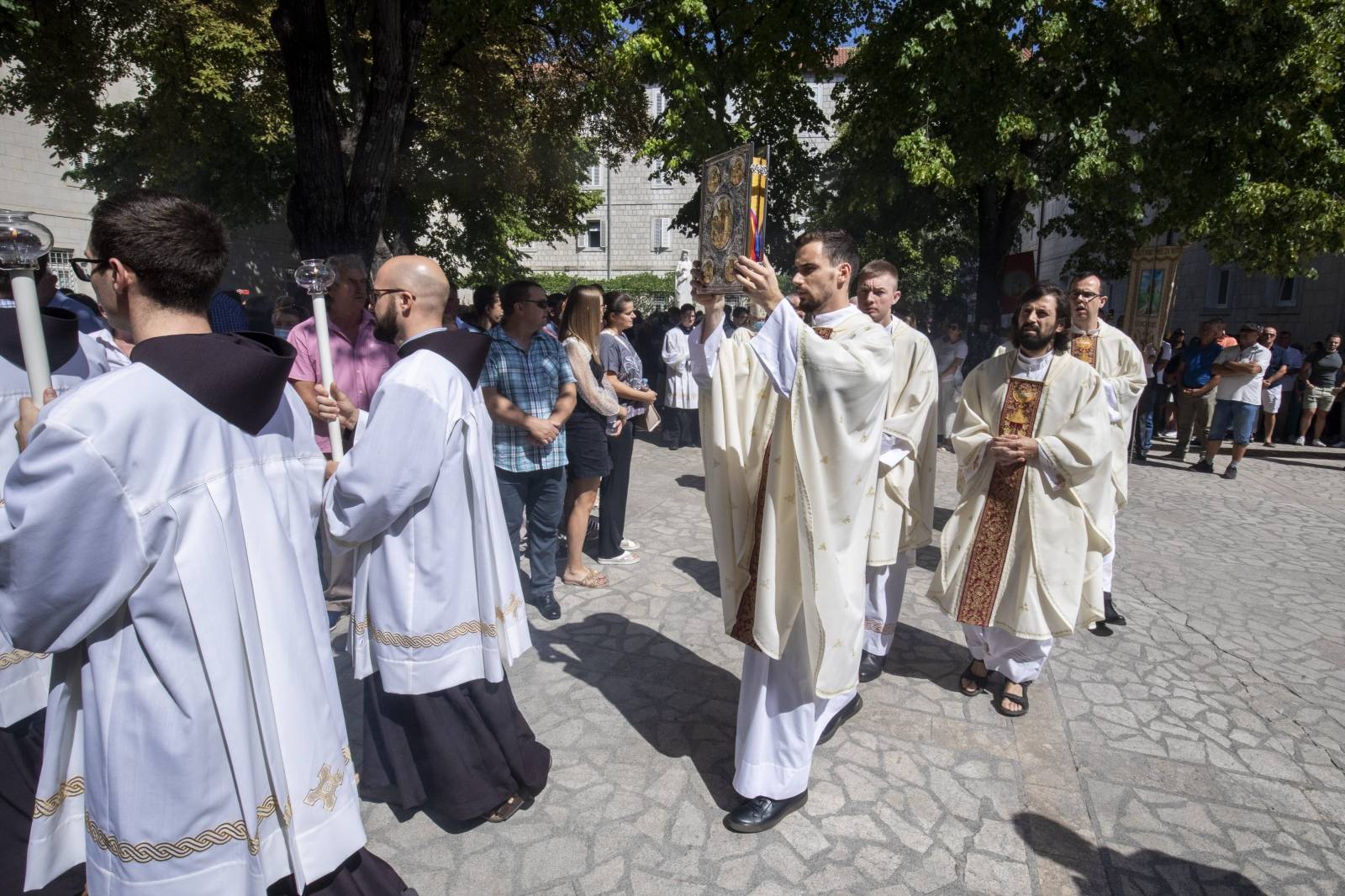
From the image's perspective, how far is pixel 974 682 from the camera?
3.83 m

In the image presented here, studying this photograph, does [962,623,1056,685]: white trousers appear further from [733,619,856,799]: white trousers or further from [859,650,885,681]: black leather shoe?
[733,619,856,799]: white trousers

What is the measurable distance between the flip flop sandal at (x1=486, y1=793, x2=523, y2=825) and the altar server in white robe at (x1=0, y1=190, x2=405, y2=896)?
3.27 feet

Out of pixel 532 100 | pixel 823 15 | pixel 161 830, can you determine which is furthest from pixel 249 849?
pixel 532 100

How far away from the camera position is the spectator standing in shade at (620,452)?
5.55m

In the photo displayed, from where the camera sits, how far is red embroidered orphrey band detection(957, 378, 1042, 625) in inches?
147

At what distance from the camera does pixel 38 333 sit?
1601 mm

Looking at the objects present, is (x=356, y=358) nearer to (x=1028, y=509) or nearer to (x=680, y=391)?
(x=1028, y=509)

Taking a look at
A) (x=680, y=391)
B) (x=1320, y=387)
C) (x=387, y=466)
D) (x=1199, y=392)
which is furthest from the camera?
(x=1320, y=387)

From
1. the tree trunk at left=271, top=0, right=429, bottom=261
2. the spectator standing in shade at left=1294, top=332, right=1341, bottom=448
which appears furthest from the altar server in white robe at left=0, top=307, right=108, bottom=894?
the spectator standing in shade at left=1294, top=332, right=1341, bottom=448

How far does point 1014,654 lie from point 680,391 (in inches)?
269

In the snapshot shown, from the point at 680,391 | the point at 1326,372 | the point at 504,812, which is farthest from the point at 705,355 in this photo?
the point at 1326,372

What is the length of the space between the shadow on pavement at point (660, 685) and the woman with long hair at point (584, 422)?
0.64 metres

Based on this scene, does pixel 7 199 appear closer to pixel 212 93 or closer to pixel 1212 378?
pixel 212 93

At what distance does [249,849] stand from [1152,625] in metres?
4.88
